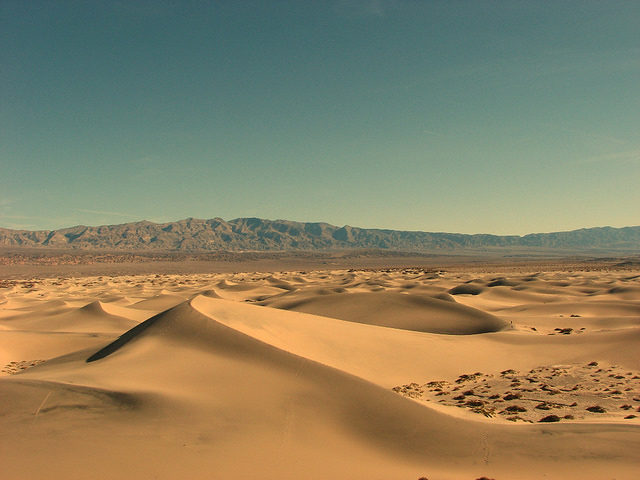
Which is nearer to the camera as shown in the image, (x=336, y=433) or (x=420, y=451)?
(x=420, y=451)

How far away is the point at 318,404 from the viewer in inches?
370

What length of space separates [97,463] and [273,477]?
2.71m

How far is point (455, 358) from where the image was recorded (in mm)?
16766

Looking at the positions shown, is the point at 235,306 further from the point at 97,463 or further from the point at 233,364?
the point at 97,463

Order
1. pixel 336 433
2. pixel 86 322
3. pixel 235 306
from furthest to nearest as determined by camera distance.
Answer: pixel 86 322 → pixel 235 306 → pixel 336 433

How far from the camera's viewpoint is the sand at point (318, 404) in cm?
694

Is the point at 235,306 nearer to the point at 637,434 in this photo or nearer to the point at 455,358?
the point at 455,358

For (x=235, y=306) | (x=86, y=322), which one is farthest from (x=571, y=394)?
(x=86, y=322)

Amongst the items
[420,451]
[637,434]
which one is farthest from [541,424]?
[420,451]

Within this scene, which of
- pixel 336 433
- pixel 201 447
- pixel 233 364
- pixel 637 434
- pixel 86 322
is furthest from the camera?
pixel 86 322

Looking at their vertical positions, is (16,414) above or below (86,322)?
above

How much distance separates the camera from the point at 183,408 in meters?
8.76

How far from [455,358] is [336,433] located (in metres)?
9.80

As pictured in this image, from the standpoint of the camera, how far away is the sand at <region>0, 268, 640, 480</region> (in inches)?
273
